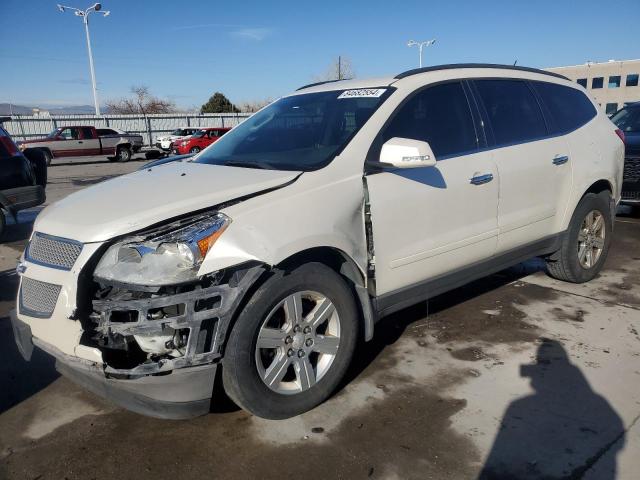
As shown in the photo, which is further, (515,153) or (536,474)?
(515,153)

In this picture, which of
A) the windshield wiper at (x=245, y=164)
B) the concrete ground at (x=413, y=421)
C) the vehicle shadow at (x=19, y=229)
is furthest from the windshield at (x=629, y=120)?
the vehicle shadow at (x=19, y=229)

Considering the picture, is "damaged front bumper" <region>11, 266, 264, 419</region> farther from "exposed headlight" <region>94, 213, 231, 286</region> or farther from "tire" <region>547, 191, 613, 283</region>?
"tire" <region>547, 191, 613, 283</region>

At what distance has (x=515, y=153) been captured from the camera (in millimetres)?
3992

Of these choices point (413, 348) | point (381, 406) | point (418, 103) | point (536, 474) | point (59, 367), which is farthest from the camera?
point (413, 348)

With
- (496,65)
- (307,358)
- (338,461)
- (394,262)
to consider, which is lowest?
(338,461)

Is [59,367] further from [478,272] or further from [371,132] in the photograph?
[478,272]

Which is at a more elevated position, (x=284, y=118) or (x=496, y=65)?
(x=496, y=65)

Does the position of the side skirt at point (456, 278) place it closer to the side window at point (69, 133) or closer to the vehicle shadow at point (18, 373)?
the vehicle shadow at point (18, 373)

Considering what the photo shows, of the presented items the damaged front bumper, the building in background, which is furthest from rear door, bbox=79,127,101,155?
the building in background

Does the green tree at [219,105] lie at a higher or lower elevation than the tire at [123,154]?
higher

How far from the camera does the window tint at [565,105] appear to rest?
14.7ft

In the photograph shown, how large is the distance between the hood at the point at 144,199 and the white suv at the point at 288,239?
1cm

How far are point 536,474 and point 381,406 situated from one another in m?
0.91

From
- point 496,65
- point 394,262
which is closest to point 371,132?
point 394,262
